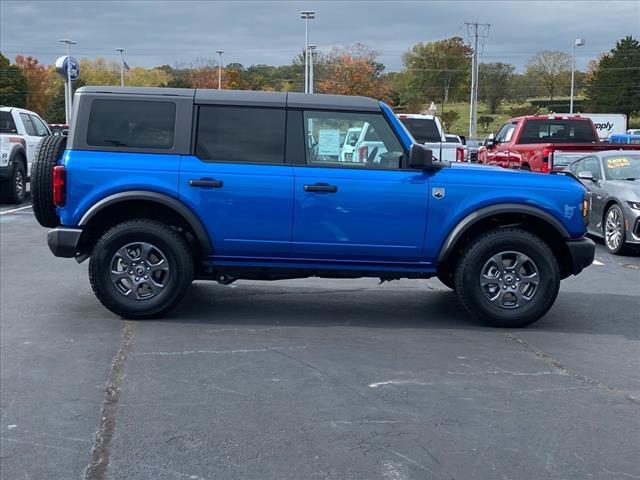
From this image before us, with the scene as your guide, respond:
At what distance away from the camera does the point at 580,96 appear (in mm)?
88250

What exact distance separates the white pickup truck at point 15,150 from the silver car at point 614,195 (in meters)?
11.4

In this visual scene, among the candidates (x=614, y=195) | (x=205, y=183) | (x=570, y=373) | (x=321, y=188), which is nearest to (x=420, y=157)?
(x=321, y=188)

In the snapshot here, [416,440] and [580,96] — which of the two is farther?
[580,96]

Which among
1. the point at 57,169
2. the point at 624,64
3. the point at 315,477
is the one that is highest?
the point at 624,64

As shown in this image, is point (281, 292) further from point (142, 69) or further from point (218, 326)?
point (142, 69)

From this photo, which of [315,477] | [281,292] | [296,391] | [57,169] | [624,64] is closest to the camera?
[315,477]

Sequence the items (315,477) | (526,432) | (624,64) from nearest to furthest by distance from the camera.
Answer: (315,477), (526,432), (624,64)

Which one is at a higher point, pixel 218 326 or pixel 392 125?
pixel 392 125

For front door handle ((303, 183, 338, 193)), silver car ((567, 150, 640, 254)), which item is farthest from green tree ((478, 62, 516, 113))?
front door handle ((303, 183, 338, 193))

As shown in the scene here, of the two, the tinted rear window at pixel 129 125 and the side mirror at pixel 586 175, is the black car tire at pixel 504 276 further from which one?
the side mirror at pixel 586 175

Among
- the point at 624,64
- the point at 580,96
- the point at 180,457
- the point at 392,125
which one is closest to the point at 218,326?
the point at 392,125

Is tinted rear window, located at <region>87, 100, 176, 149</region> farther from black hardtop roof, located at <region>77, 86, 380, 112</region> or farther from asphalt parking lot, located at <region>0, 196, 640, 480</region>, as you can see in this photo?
asphalt parking lot, located at <region>0, 196, 640, 480</region>

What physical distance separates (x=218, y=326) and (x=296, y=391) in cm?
191

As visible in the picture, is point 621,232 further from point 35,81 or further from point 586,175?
point 35,81
